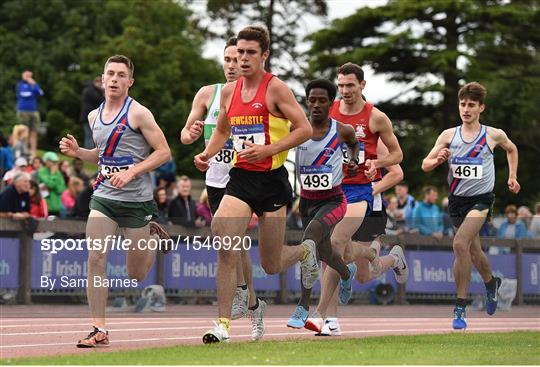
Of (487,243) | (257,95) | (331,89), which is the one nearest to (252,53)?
(257,95)

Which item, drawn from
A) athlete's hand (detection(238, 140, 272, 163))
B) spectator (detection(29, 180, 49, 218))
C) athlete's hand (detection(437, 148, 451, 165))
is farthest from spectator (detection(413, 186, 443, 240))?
athlete's hand (detection(238, 140, 272, 163))

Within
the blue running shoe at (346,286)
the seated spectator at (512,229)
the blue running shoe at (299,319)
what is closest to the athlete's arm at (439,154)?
the blue running shoe at (346,286)

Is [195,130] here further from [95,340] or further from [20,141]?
[20,141]

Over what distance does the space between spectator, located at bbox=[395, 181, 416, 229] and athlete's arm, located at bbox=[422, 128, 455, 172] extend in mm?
9242

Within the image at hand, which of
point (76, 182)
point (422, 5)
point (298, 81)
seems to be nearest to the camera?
point (76, 182)

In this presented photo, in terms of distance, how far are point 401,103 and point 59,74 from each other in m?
17.5

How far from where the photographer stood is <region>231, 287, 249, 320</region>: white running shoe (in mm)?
13414

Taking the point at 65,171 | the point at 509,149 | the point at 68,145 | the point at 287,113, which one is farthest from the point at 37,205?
the point at 287,113

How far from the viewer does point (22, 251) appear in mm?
20531

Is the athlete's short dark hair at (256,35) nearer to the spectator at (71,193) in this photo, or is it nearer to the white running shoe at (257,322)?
the white running shoe at (257,322)

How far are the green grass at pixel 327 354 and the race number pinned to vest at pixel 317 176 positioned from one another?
1564 millimetres

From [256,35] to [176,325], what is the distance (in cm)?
502

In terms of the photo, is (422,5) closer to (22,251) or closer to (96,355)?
(22,251)

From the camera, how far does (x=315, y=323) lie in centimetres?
1421
